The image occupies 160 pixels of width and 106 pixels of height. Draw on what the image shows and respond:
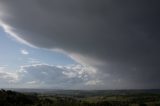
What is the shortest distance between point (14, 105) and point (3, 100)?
36.1ft

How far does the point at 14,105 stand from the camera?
643ft

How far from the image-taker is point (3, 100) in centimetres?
19950
